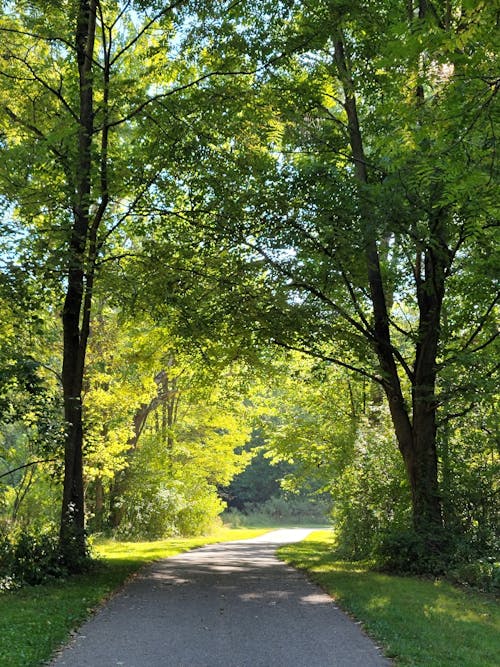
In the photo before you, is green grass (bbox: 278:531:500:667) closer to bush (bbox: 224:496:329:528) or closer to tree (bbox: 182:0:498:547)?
tree (bbox: 182:0:498:547)

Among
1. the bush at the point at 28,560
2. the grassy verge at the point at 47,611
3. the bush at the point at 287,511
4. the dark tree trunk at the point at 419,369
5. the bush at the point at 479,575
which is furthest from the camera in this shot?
the bush at the point at 287,511

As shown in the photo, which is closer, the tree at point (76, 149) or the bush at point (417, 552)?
the tree at point (76, 149)

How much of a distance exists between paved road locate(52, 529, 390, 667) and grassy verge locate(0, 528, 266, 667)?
22cm

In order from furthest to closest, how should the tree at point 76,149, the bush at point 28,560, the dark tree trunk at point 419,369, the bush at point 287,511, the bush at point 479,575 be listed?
1. the bush at point 287,511
2. the dark tree trunk at point 419,369
3. the tree at point 76,149
4. the bush at point 479,575
5. the bush at point 28,560

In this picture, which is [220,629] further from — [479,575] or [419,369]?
[419,369]

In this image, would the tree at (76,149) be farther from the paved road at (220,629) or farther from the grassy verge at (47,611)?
the paved road at (220,629)

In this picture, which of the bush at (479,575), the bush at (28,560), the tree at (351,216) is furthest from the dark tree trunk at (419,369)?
the bush at (28,560)

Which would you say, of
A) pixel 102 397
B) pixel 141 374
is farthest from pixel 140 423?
pixel 102 397

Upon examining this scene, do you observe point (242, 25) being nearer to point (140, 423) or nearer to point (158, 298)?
point (158, 298)

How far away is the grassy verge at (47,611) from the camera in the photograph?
5816 millimetres

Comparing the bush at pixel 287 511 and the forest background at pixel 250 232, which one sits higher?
the forest background at pixel 250 232

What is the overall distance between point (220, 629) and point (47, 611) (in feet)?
7.29

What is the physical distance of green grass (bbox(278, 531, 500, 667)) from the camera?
590 cm

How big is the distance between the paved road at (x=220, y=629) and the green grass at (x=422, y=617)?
28 centimetres
